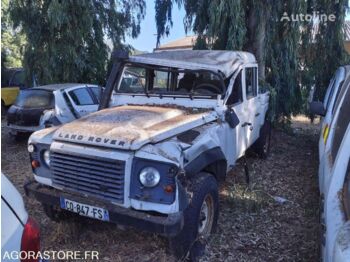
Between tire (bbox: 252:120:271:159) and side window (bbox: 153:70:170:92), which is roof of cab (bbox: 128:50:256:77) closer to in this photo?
side window (bbox: 153:70:170:92)

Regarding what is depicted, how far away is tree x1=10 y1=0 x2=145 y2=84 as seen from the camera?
38.7 ft

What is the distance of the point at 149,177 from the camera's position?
11.0 ft

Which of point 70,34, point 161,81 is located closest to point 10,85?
point 70,34

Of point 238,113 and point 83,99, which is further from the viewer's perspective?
point 83,99

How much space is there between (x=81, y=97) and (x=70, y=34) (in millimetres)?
3429

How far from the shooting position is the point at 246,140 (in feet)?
18.7

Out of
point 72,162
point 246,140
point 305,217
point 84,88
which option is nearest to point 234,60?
point 246,140

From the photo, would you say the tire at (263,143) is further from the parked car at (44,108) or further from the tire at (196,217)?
the parked car at (44,108)

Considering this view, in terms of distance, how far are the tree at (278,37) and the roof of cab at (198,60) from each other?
3.40 m

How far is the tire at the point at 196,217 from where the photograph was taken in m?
3.54

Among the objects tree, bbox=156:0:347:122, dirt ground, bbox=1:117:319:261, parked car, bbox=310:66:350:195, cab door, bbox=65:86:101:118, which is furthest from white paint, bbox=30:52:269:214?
cab door, bbox=65:86:101:118

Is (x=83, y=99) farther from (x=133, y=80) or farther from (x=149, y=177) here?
(x=149, y=177)

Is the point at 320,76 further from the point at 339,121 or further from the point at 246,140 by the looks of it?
the point at 339,121

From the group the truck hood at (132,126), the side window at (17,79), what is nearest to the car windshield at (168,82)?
the truck hood at (132,126)
